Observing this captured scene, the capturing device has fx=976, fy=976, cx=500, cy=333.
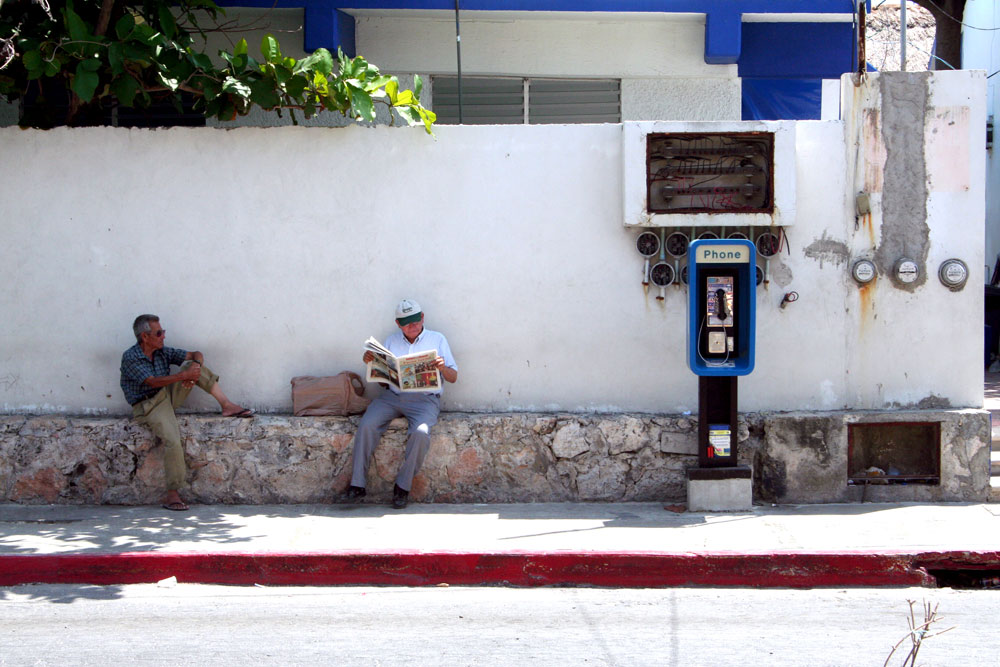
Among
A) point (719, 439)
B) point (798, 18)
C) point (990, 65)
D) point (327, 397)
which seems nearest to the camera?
point (719, 439)

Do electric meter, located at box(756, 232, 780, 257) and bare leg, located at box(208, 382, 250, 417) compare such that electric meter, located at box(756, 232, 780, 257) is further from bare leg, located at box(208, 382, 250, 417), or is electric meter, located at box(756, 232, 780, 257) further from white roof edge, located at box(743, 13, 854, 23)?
bare leg, located at box(208, 382, 250, 417)

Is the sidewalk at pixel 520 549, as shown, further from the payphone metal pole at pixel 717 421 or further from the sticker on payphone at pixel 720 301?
the sticker on payphone at pixel 720 301

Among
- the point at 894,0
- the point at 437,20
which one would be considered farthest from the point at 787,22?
the point at 894,0

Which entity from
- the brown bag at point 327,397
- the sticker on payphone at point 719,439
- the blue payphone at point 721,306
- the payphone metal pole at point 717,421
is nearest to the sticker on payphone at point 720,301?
the blue payphone at point 721,306

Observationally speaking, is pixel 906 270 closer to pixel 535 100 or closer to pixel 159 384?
pixel 535 100

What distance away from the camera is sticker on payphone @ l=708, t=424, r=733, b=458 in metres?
6.78

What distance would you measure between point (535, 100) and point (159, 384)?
5283 mm

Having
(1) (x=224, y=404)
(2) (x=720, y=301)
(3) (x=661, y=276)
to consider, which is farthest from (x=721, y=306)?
(1) (x=224, y=404)

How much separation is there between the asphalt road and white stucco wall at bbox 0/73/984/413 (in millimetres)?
1955

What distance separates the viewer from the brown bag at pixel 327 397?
281 inches

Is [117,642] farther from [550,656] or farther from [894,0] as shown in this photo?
[894,0]

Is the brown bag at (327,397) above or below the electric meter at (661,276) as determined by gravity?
below

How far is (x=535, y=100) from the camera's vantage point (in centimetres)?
1039

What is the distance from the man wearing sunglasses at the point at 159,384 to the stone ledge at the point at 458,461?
0.66 feet
